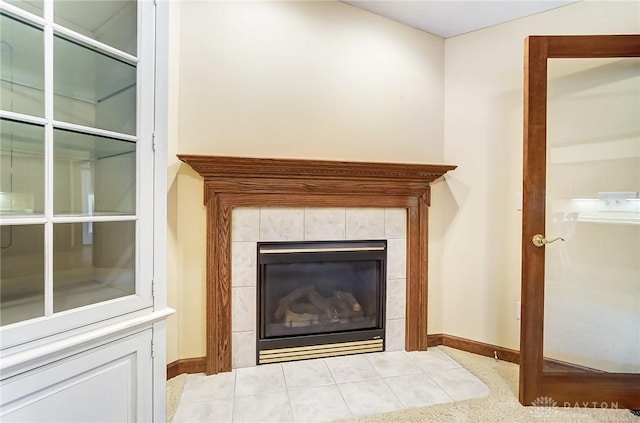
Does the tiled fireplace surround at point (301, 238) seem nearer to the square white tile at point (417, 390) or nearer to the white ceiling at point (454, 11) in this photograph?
the square white tile at point (417, 390)

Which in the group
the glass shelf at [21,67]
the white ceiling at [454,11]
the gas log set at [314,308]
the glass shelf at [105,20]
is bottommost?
the gas log set at [314,308]

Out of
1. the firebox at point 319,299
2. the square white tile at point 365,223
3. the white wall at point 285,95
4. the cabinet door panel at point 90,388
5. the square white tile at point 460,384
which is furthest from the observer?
the square white tile at point 365,223

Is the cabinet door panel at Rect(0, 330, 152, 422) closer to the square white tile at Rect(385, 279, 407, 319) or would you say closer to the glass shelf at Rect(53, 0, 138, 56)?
the glass shelf at Rect(53, 0, 138, 56)

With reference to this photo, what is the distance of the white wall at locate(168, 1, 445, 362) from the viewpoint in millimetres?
2094

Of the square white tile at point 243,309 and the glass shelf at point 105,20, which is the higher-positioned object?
the glass shelf at point 105,20

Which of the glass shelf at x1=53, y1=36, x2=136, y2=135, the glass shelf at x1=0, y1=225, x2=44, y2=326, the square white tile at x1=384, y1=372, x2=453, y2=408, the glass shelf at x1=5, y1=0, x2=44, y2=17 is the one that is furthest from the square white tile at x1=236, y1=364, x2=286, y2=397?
the glass shelf at x1=5, y1=0, x2=44, y2=17

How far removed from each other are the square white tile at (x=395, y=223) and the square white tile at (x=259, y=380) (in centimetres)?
129

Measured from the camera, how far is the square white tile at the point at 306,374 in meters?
2.03

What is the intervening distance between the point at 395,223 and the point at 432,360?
42.1 inches

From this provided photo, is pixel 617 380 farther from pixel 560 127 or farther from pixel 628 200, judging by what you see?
pixel 560 127

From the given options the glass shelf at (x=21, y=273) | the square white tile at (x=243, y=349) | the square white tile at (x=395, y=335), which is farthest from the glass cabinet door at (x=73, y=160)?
the square white tile at (x=395, y=335)

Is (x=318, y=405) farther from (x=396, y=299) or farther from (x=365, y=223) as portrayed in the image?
(x=365, y=223)

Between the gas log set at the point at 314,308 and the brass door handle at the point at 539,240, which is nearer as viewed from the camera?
the brass door handle at the point at 539,240

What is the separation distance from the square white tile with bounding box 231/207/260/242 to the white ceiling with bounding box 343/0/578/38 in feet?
5.73
